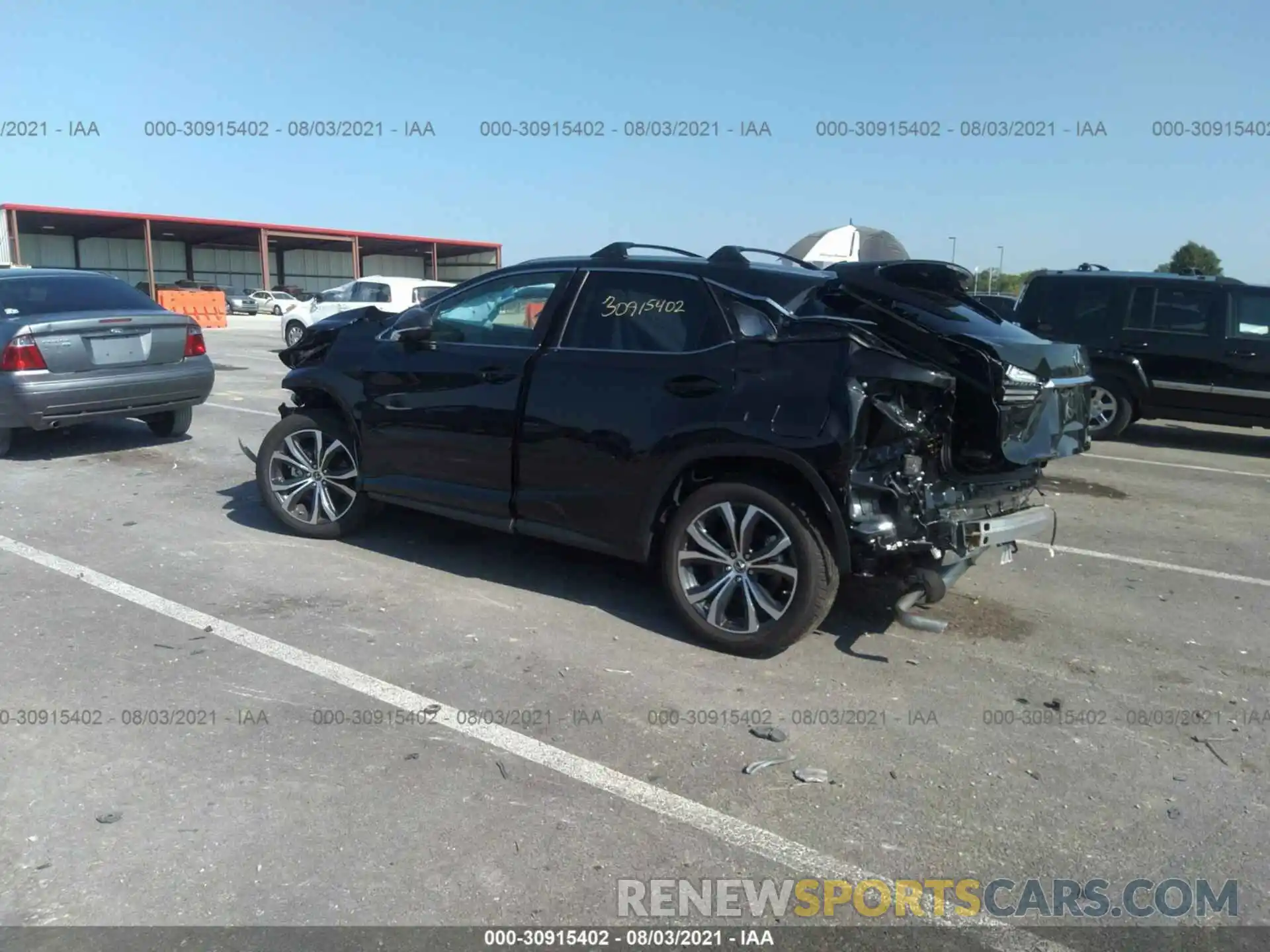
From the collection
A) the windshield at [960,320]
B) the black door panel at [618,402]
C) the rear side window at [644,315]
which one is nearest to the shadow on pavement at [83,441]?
the black door panel at [618,402]

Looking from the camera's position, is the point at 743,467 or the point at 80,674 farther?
the point at 743,467

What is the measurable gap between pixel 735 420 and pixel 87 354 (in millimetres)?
6382

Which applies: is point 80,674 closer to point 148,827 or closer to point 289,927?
point 148,827

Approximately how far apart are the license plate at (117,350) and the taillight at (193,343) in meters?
0.48

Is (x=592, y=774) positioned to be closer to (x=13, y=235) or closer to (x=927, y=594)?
(x=927, y=594)

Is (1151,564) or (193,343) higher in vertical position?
(193,343)

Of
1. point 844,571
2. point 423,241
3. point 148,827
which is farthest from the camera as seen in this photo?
point 423,241

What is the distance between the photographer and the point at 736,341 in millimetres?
4832

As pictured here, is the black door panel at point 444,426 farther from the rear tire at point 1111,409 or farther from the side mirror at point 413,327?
the rear tire at point 1111,409

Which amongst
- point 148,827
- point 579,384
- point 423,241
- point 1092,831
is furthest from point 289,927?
point 423,241

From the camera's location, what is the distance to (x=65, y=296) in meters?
8.91

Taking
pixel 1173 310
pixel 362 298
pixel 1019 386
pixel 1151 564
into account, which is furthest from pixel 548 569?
pixel 362 298

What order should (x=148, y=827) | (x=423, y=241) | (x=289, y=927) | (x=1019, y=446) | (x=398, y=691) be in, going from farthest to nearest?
(x=423, y=241)
(x=1019, y=446)
(x=398, y=691)
(x=148, y=827)
(x=289, y=927)

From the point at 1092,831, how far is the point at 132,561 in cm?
524
